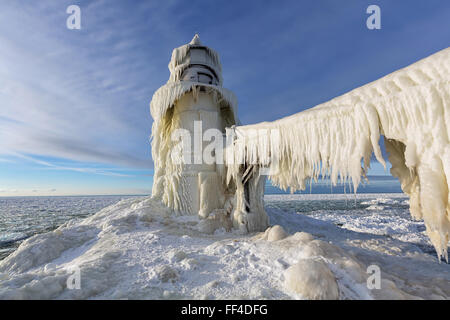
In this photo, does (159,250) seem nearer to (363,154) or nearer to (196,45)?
(363,154)

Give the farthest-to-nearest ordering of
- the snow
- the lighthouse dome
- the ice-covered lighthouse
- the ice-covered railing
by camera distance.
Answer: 1. the lighthouse dome
2. the ice-covered lighthouse
3. the snow
4. the ice-covered railing

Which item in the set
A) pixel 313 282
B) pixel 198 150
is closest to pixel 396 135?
pixel 313 282

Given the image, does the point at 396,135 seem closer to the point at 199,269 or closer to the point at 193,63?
the point at 199,269

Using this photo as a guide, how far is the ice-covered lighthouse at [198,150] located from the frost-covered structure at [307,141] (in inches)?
1.8

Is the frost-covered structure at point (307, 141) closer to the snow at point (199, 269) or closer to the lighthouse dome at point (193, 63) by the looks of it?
the lighthouse dome at point (193, 63)

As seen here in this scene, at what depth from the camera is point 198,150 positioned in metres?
9.08

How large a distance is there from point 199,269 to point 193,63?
375 inches

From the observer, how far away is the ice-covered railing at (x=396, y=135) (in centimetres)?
282

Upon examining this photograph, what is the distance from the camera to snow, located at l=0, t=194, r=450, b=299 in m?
3.06

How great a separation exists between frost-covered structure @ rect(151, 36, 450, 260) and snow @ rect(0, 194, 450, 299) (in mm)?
1186

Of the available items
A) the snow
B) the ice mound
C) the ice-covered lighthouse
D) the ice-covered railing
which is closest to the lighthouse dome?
the ice-covered lighthouse

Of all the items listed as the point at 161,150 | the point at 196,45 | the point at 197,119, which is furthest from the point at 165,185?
the point at 196,45

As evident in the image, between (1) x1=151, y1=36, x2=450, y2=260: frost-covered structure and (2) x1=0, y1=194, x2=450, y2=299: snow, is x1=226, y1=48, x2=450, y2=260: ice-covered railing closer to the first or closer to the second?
(1) x1=151, y1=36, x2=450, y2=260: frost-covered structure

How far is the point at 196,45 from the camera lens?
32.9ft
